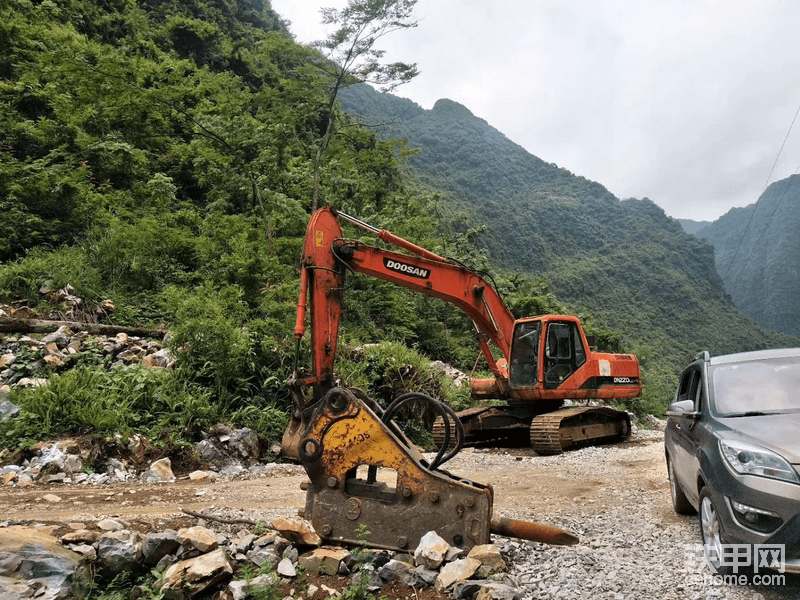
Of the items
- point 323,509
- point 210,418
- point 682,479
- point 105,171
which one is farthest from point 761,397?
point 105,171

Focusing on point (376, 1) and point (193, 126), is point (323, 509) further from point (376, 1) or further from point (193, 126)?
point (193, 126)

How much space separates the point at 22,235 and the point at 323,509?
11.3m

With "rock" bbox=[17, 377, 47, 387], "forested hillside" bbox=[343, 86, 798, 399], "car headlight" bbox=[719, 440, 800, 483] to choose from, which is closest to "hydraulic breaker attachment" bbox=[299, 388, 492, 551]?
"car headlight" bbox=[719, 440, 800, 483]

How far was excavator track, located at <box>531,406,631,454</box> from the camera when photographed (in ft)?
32.0

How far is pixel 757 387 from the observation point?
423 centimetres

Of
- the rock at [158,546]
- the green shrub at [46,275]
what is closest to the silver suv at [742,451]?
the rock at [158,546]

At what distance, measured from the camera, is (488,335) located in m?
10.3

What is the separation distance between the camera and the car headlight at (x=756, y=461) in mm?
3285

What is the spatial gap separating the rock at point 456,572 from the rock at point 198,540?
5.03ft

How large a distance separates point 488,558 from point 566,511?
2.31 meters

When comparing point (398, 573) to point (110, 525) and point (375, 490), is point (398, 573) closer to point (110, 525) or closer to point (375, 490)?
point (375, 490)

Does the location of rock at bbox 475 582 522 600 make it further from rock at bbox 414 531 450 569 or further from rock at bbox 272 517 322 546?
rock at bbox 272 517 322 546

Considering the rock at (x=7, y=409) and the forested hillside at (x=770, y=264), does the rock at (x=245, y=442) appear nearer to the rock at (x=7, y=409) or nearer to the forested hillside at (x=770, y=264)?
the rock at (x=7, y=409)

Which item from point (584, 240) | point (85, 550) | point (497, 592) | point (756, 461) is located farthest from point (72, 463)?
point (584, 240)
